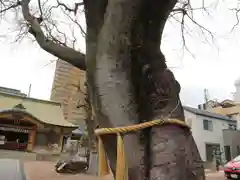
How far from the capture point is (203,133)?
22.9 metres

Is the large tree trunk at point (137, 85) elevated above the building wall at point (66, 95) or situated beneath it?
situated beneath

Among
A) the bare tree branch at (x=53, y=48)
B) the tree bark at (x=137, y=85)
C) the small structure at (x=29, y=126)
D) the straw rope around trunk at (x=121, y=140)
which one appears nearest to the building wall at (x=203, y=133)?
the small structure at (x=29, y=126)

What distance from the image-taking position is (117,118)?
7.49 feet

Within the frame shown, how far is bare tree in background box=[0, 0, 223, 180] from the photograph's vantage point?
2.20 metres

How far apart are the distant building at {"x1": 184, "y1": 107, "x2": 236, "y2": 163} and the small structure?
364 inches

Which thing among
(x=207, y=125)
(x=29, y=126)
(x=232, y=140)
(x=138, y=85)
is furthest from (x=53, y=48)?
(x=232, y=140)

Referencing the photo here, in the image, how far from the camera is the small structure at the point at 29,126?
70.0 ft

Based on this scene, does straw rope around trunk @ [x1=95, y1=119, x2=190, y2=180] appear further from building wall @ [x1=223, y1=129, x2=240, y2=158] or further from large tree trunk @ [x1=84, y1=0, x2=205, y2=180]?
building wall @ [x1=223, y1=129, x2=240, y2=158]

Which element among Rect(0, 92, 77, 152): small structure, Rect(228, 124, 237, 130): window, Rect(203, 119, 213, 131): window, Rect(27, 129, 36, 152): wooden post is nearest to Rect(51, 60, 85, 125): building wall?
Rect(0, 92, 77, 152): small structure

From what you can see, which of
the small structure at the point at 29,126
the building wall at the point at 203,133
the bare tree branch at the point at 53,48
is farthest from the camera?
the building wall at the point at 203,133

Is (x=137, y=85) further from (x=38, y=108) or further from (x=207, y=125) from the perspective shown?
(x=38, y=108)

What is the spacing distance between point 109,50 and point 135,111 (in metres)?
0.53

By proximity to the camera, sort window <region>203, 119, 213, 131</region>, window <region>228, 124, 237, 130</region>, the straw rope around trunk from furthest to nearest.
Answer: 1. window <region>228, 124, 237, 130</region>
2. window <region>203, 119, 213, 131</region>
3. the straw rope around trunk

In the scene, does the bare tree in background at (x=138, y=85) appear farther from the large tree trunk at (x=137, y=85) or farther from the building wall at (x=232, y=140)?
the building wall at (x=232, y=140)
